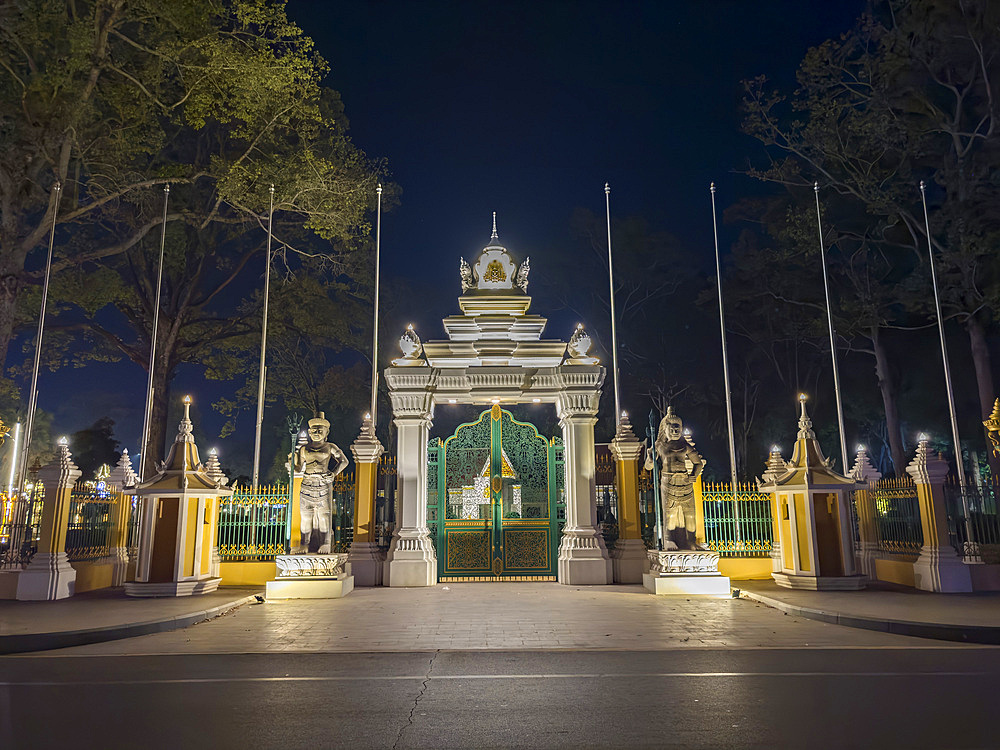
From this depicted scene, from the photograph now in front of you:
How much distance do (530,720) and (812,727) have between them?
1.79 meters

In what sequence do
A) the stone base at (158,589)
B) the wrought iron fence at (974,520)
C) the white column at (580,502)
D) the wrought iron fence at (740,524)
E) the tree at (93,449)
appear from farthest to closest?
the tree at (93,449) < the wrought iron fence at (740,524) < the white column at (580,502) < the wrought iron fence at (974,520) < the stone base at (158,589)

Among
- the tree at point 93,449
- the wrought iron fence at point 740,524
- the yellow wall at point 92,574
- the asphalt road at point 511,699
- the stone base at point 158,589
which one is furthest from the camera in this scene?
the tree at point 93,449

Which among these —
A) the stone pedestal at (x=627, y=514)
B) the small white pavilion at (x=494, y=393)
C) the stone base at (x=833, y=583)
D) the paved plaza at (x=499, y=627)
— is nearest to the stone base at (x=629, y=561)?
the stone pedestal at (x=627, y=514)

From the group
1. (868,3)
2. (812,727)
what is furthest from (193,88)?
(868,3)

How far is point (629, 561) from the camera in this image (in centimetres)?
1364

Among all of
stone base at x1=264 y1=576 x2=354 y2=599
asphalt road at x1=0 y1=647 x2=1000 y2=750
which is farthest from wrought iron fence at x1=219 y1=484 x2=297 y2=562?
asphalt road at x1=0 y1=647 x2=1000 y2=750

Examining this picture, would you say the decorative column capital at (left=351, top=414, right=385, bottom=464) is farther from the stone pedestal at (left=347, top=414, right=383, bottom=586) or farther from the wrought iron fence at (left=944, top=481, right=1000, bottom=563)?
the wrought iron fence at (left=944, top=481, right=1000, bottom=563)

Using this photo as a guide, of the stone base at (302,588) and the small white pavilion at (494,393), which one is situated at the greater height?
the small white pavilion at (494,393)

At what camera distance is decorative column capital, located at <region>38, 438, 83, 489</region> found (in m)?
11.9

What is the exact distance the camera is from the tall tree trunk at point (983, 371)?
701 inches

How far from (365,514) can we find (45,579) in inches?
213

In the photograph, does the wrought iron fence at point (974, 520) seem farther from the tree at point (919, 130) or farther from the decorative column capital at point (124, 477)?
the decorative column capital at point (124, 477)

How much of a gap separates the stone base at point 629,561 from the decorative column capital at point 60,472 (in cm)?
1015

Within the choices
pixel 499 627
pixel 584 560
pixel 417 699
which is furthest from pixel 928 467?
pixel 417 699
